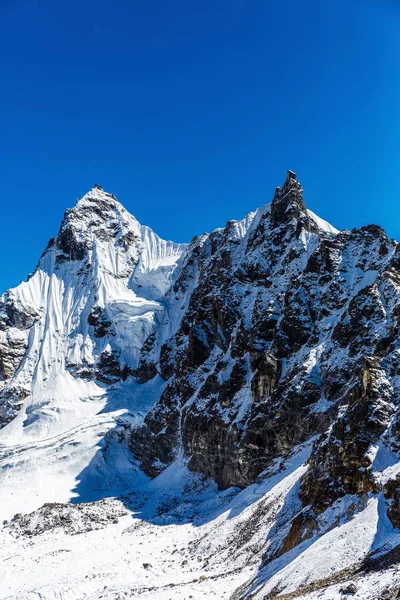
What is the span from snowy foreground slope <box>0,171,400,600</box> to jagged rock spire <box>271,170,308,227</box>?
0.40 metres

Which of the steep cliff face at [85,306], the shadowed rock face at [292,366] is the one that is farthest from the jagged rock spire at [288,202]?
the steep cliff face at [85,306]

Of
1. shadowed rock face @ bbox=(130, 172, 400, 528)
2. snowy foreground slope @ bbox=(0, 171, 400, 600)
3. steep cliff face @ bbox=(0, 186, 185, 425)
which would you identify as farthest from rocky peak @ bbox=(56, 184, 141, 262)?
shadowed rock face @ bbox=(130, 172, 400, 528)

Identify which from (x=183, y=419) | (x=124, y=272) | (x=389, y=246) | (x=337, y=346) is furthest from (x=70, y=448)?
(x=124, y=272)

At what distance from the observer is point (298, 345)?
76.2 m

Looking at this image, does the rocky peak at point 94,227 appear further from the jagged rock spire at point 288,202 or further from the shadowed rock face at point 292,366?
the jagged rock spire at point 288,202

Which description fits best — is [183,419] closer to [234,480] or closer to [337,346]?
[234,480]

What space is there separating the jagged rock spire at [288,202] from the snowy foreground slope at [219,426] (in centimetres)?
40

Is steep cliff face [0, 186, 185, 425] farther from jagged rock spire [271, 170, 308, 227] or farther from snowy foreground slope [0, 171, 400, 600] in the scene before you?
jagged rock spire [271, 170, 308, 227]

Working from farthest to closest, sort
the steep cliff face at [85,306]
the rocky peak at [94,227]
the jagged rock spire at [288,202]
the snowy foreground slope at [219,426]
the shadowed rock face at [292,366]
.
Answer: the rocky peak at [94,227]
the steep cliff face at [85,306]
the jagged rock spire at [288,202]
the shadowed rock face at [292,366]
the snowy foreground slope at [219,426]

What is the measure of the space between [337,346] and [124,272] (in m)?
115

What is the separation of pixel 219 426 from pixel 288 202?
5324 cm

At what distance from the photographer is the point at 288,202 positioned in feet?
361

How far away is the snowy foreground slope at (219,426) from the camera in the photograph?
3859cm

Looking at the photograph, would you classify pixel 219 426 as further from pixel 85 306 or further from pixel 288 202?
pixel 85 306
